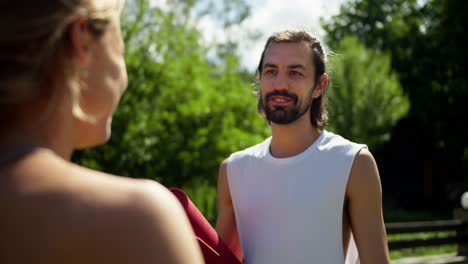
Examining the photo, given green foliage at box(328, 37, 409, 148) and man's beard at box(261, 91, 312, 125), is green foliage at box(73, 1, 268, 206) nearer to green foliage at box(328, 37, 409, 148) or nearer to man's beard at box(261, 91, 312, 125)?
green foliage at box(328, 37, 409, 148)

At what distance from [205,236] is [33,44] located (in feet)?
5.21

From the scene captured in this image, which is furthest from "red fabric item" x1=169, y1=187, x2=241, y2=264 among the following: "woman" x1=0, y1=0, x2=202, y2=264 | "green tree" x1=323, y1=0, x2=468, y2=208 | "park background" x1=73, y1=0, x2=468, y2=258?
"green tree" x1=323, y1=0, x2=468, y2=208

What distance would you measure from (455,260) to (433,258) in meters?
0.77

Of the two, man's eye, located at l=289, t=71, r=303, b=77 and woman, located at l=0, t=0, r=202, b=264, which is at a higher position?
woman, located at l=0, t=0, r=202, b=264

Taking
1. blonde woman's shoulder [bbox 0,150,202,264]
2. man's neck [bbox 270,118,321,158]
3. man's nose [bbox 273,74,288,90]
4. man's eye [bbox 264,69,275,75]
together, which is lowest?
man's neck [bbox 270,118,321,158]

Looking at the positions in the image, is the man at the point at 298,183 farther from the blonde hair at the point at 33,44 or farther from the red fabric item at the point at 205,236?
the blonde hair at the point at 33,44

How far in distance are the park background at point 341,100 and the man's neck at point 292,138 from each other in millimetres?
9846

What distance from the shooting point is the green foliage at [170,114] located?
17.1 meters

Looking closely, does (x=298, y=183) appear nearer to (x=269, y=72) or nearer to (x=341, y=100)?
(x=269, y=72)

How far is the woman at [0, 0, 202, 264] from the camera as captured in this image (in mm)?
817

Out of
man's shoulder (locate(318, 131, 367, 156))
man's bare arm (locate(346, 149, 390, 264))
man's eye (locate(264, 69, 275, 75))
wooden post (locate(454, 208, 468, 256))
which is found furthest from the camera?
wooden post (locate(454, 208, 468, 256))

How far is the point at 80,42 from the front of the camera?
2.96ft

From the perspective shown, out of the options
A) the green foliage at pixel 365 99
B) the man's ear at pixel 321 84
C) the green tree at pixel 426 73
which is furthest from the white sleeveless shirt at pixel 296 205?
the green foliage at pixel 365 99

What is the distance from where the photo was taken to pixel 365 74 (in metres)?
30.0
